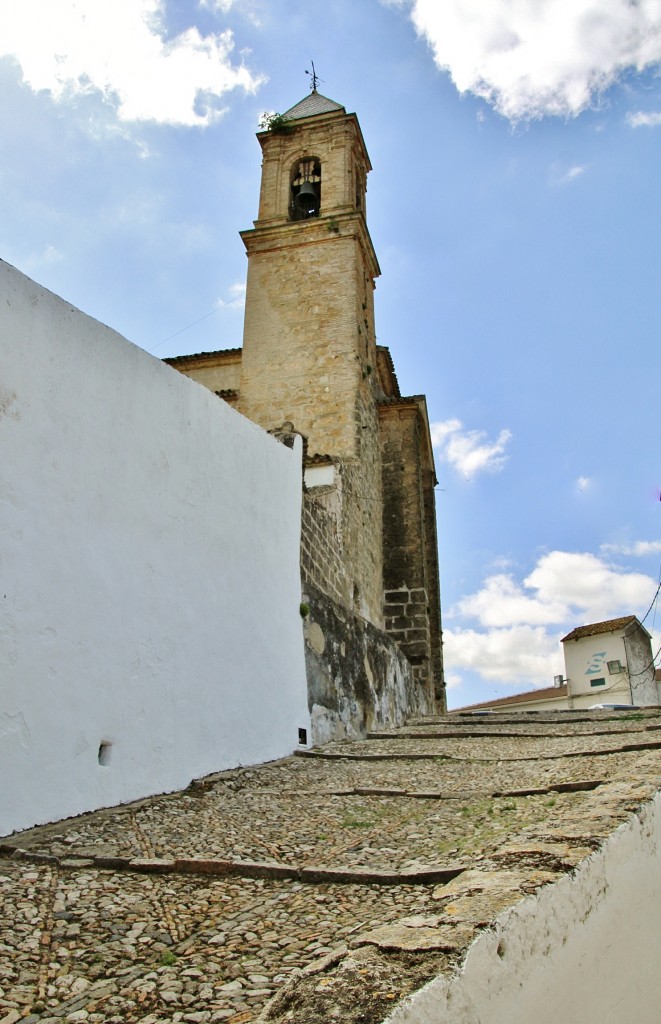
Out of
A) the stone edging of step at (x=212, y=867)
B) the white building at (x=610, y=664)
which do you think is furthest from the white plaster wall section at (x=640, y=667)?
the stone edging of step at (x=212, y=867)

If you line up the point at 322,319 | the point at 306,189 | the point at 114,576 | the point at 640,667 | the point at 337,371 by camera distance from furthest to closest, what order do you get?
the point at 640,667, the point at 306,189, the point at 322,319, the point at 337,371, the point at 114,576

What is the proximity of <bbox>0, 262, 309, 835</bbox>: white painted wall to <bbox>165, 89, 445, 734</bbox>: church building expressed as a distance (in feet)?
19.3

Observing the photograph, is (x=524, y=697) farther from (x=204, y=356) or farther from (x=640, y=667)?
(x=204, y=356)

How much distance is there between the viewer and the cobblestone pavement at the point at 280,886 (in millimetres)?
1847

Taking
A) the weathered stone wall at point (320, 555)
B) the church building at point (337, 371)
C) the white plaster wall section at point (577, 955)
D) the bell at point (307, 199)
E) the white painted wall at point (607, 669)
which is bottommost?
the white plaster wall section at point (577, 955)

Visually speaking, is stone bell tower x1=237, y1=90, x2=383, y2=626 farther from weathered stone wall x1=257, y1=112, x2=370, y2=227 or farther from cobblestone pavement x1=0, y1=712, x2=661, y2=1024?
cobblestone pavement x1=0, y1=712, x2=661, y2=1024

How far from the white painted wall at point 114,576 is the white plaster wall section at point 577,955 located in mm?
2372

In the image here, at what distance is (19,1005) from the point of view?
6.33ft

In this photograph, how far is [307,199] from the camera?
16.1 meters

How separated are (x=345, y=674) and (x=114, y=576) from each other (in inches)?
179

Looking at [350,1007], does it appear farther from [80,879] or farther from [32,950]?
[80,879]

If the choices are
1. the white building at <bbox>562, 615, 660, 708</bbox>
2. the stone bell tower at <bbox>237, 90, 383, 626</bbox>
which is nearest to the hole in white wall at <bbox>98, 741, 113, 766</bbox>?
the stone bell tower at <bbox>237, 90, 383, 626</bbox>

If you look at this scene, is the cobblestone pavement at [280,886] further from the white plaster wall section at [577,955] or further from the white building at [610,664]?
the white building at [610,664]

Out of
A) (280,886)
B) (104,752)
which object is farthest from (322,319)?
(280,886)
